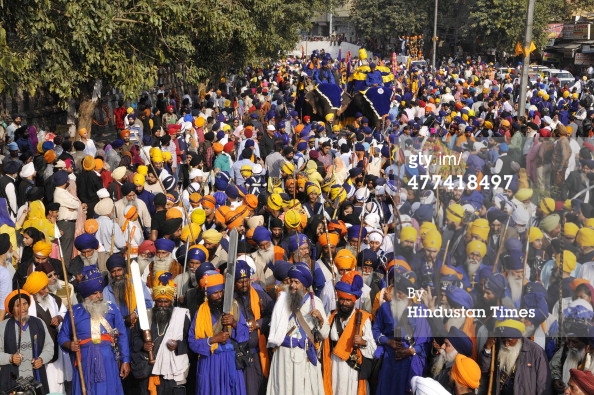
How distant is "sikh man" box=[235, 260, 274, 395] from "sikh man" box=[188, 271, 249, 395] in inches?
4.0

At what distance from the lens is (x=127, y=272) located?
6.83m

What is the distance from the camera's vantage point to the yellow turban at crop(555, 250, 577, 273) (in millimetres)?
6871

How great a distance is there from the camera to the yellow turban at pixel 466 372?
513cm

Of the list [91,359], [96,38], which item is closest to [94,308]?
[91,359]

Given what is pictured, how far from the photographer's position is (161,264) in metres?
7.47

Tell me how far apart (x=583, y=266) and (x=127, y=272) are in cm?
390

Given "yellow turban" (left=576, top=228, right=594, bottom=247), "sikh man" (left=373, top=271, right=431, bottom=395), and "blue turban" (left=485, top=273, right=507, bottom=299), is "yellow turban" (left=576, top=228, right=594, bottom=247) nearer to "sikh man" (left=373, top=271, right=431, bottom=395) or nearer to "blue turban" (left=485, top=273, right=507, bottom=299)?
"blue turban" (left=485, top=273, right=507, bottom=299)

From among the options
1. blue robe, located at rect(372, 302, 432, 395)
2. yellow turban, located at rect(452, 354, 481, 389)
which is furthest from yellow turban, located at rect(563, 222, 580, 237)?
yellow turban, located at rect(452, 354, 481, 389)

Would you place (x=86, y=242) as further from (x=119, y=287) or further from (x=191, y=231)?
(x=191, y=231)

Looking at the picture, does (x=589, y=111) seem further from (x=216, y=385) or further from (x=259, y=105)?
(x=216, y=385)

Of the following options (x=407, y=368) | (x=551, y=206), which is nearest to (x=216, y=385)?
(x=407, y=368)

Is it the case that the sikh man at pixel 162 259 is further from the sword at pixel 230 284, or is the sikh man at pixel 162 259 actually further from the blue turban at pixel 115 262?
the sword at pixel 230 284

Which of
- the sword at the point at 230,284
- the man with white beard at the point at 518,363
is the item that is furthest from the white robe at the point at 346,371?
the man with white beard at the point at 518,363

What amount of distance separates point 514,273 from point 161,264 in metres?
3.15
